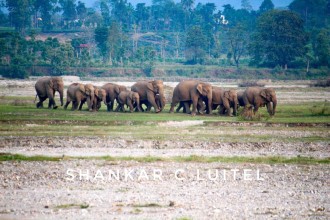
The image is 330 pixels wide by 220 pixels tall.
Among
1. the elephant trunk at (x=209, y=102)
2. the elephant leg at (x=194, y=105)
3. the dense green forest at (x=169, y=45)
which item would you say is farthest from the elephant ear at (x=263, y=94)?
the dense green forest at (x=169, y=45)

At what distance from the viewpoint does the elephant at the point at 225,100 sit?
42.7 metres

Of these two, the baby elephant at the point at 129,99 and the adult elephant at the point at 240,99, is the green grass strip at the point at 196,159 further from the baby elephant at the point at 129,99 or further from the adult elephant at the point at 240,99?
the baby elephant at the point at 129,99

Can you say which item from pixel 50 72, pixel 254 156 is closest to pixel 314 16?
pixel 50 72

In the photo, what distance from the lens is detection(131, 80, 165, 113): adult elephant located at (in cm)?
4494

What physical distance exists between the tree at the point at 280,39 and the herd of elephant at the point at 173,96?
64.6 metres

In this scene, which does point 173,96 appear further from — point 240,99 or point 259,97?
point 259,97

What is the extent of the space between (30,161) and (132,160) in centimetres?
315

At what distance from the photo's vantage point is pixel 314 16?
16050 cm

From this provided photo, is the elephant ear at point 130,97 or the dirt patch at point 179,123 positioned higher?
the elephant ear at point 130,97

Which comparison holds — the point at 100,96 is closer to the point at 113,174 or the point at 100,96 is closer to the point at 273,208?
the point at 113,174

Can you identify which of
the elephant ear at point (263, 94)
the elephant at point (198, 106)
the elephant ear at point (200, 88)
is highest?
the elephant ear at point (200, 88)

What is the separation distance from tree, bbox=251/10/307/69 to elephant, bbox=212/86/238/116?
6611cm

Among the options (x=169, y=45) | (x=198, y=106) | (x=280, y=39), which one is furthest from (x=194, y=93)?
(x=169, y=45)

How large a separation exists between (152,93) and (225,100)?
15.3ft
